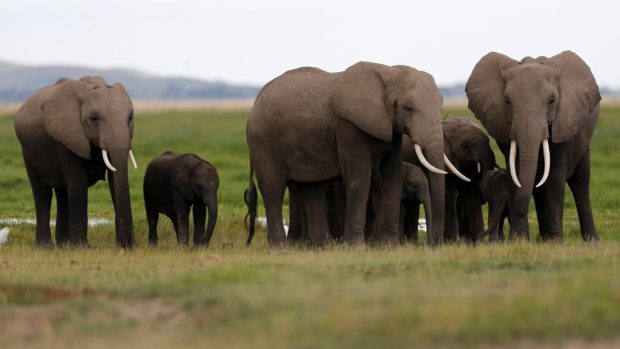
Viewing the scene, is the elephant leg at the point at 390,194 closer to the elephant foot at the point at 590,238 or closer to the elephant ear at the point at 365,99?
the elephant ear at the point at 365,99

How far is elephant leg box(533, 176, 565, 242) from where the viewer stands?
17.3 m

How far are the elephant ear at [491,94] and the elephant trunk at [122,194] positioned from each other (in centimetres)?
415

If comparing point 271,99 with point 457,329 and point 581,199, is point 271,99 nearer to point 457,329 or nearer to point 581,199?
point 581,199

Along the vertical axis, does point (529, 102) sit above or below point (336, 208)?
above

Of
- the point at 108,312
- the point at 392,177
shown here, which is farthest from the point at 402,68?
the point at 108,312

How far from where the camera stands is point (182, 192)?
20.1 m

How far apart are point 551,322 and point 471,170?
30.9 ft

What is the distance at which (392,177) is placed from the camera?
17.5 meters

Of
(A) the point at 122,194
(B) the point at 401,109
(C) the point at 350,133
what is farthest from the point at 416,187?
(A) the point at 122,194

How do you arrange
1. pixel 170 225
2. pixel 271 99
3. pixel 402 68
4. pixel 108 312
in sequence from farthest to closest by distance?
pixel 170 225 < pixel 271 99 < pixel 402 68 < pixel 108 312

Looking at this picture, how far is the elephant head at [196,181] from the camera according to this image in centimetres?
1975

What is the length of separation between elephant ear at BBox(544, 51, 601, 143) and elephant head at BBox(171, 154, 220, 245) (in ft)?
15.8

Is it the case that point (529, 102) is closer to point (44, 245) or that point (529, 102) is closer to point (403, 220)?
point (403, 220)

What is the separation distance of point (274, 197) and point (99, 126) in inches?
90.3
